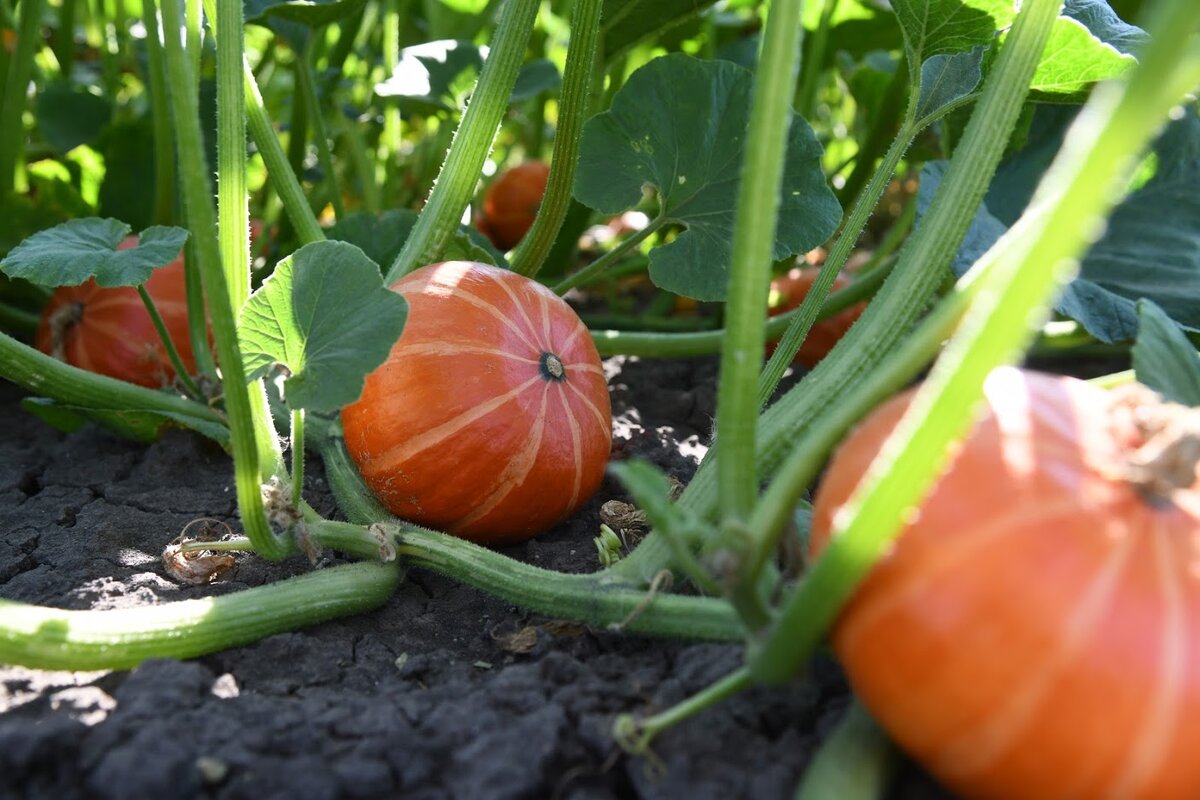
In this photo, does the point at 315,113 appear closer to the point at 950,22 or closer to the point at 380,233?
the point at 380,233

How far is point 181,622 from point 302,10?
105cm

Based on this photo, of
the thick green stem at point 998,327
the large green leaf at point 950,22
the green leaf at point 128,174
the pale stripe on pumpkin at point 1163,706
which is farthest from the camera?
the green leaf at point 128,174

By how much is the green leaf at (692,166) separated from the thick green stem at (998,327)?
2.24ft

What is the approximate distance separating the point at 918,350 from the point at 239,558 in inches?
37.1

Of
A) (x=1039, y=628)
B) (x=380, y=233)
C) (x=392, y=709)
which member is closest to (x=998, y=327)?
(x=1039, y=628)

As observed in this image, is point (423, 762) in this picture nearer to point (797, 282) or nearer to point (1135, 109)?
point (1135, 109)

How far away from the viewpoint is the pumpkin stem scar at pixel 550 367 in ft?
4.83

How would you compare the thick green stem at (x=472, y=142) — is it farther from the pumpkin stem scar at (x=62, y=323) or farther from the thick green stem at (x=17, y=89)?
the thick green stem at (x=17, y=89)

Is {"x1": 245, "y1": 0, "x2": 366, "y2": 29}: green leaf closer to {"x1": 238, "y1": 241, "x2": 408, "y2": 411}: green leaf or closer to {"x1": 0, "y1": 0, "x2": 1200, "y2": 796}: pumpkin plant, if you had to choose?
{"x1": 0, "y1": 0, "x2": 1200, "y2": 796}: pumpkin plant

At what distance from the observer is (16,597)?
133 cm

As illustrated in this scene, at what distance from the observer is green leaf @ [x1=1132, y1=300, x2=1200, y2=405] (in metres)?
1.06

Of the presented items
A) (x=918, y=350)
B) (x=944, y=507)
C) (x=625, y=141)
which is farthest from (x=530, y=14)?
(x=944, y=507)

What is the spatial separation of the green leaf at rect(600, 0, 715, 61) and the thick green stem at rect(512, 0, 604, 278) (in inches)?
7.6

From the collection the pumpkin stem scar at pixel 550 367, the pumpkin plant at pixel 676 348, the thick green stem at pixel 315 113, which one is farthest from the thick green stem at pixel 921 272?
the thick green stem at pixel 315 113
